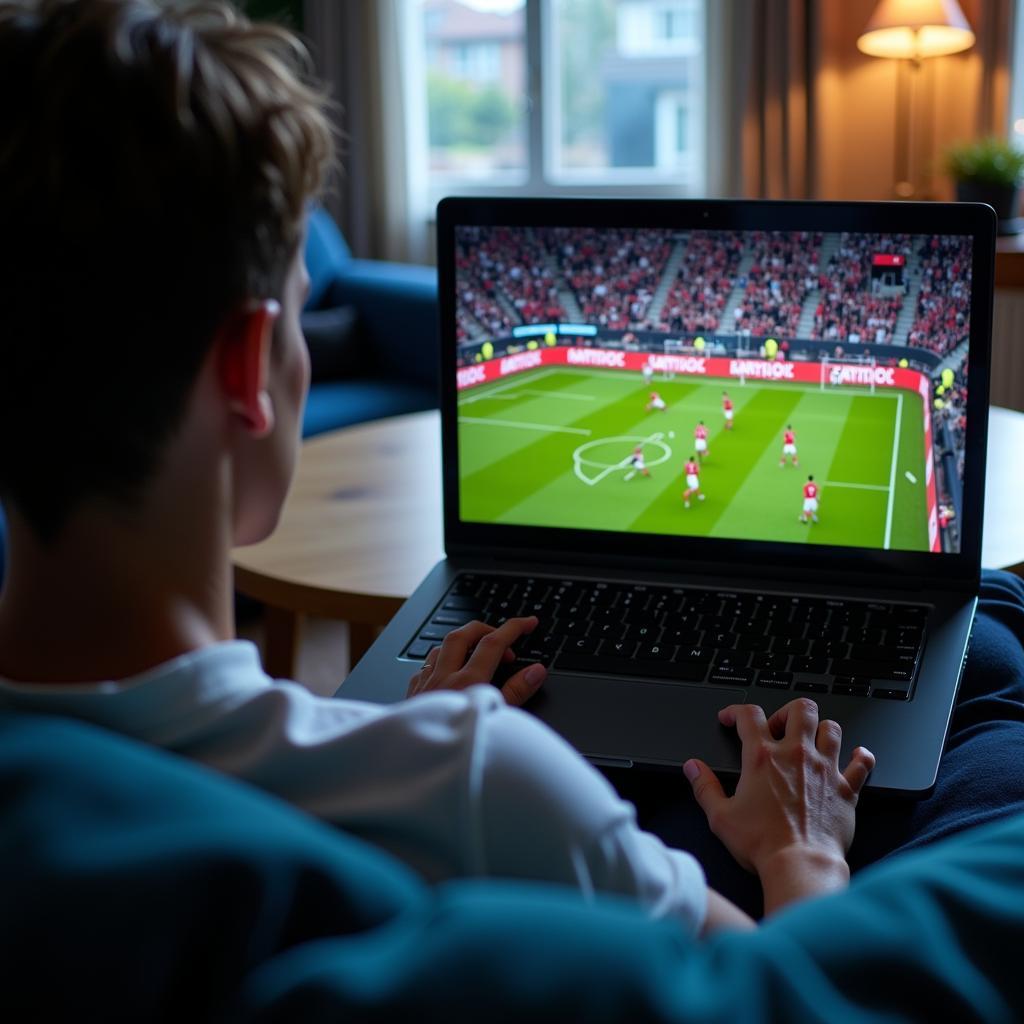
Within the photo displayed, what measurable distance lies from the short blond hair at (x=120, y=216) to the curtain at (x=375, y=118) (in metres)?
4.55

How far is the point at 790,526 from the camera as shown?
1.30 m

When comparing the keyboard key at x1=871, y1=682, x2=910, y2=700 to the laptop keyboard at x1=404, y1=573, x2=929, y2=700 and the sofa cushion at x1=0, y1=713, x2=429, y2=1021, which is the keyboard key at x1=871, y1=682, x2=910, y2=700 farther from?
the sofa cushion at x1=0, y1=713, x2=429, y2=1021

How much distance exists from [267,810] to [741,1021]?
0.18 meters

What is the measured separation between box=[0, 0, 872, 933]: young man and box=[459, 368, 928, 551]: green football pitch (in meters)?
0.67

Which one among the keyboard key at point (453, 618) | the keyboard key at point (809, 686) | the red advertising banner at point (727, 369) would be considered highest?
the red advertising banner at point (727, 369)

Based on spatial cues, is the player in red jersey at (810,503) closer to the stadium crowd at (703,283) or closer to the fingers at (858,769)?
the stadium crowd at (703,283)

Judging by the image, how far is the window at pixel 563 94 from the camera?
502 cm

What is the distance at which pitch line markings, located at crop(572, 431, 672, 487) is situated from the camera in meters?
1.35

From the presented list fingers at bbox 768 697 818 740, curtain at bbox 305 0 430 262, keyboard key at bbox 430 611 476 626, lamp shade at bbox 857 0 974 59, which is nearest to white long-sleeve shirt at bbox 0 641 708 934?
fingers at bbox 768 697 818 740

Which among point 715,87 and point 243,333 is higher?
point 715,87

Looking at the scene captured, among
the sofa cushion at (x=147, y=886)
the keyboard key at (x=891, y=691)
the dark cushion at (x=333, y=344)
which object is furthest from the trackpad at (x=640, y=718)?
the dark cushion at (x=333, y=344)

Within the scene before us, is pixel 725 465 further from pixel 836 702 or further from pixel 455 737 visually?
pixel 455 737

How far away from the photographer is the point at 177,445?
642 millimetres

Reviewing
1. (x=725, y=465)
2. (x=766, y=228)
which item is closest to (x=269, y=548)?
(x=725, y=465)
